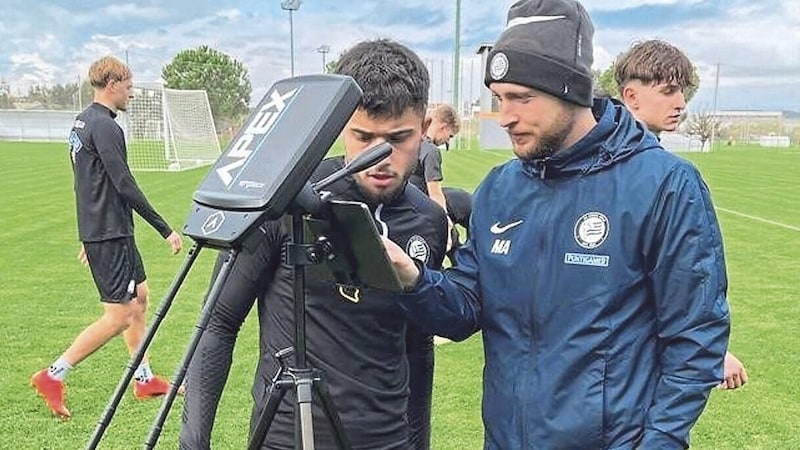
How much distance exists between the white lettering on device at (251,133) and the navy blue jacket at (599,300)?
597mm

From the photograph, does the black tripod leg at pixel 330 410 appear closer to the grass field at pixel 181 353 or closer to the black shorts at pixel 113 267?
the grass field at pixel 181 353

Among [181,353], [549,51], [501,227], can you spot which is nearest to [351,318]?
[501,227]

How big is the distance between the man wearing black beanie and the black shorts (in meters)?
3.60

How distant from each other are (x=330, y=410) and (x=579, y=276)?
62 cm

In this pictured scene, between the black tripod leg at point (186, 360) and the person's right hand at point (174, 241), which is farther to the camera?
the person's right hand at point (174, 241)

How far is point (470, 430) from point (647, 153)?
325 cm

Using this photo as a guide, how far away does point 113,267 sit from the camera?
5.05m

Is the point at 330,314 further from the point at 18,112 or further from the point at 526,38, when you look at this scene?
the point at 18,112

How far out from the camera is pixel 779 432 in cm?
479

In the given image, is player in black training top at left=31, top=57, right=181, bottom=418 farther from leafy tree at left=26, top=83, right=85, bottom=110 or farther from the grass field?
leafy tree at left=26, top=83, right=85, bottom=110

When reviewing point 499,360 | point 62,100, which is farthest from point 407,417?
point 62,100

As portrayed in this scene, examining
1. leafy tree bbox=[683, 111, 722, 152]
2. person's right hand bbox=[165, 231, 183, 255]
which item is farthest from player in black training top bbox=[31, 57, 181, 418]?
leafy tree bbox=[683, 111, 722, 152]

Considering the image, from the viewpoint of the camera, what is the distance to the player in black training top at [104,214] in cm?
498

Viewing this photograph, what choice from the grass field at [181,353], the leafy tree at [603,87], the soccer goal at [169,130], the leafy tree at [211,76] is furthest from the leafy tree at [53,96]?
the leafy tree at [603,87]
